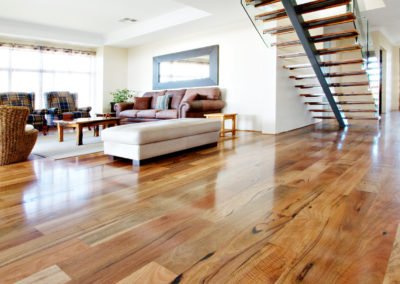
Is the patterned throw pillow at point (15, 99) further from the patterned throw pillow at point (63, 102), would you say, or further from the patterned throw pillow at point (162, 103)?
the patterned throw pillow at point (162, 103)

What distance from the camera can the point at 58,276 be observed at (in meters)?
0.97

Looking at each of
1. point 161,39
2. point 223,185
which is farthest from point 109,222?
point 161,39

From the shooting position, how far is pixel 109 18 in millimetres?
6359

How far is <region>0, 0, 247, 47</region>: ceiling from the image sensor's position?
211 inches

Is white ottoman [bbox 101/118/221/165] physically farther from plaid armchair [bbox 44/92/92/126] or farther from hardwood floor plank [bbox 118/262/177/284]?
plaid armchair [bbox 44/92/92/126]

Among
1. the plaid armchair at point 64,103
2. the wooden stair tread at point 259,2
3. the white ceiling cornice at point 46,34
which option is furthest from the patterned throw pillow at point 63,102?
the wooden stair tread at point 259,2

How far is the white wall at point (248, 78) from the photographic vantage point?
5.20m

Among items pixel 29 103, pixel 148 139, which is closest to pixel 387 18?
pixel 148 139

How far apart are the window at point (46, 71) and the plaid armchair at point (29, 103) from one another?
3.76 ft

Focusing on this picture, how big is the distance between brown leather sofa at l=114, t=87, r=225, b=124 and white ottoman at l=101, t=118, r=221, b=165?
1952mm

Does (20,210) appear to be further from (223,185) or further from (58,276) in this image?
(223,185)

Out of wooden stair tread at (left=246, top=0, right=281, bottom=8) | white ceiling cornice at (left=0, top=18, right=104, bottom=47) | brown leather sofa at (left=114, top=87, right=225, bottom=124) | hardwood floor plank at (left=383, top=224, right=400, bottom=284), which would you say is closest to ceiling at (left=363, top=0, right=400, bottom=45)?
wooden stair tread at (left=246, top=0, right=281, bottom=8)

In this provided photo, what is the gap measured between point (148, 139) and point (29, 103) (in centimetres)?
486

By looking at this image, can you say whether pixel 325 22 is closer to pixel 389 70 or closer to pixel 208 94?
pixel 208 94
